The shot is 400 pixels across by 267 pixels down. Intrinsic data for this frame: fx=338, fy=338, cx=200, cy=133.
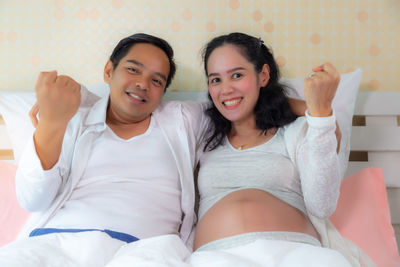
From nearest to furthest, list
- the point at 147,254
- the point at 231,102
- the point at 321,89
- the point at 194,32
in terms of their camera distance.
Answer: the point at 147,254
the point at 321,89
the point at 231,102
the point at 194,32

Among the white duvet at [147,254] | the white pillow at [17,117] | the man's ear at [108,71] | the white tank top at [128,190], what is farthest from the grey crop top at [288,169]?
the white pillow at [17,117]

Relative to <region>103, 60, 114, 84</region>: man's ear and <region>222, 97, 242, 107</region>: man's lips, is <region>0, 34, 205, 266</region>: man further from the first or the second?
<region>222, 97, 242, 107</region>: man's lips

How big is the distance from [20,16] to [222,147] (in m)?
1.26

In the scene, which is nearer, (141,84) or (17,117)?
(141,84)

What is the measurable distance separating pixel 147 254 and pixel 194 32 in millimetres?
1188

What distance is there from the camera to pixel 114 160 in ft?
3.96

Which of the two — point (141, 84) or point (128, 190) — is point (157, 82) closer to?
point (141, 84)

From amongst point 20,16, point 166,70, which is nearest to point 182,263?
point 166,70

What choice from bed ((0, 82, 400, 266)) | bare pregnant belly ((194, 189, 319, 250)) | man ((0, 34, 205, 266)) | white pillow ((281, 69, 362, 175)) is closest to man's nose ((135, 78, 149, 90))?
man ((0, 34, 205, 266))

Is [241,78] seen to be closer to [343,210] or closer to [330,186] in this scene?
[330,186]

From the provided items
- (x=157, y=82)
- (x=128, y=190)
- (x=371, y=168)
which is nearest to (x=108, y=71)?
(x=157, y=82)

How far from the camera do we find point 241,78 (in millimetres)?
1229

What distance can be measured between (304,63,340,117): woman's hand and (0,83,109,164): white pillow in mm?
933

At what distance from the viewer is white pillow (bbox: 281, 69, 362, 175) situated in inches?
52.8
